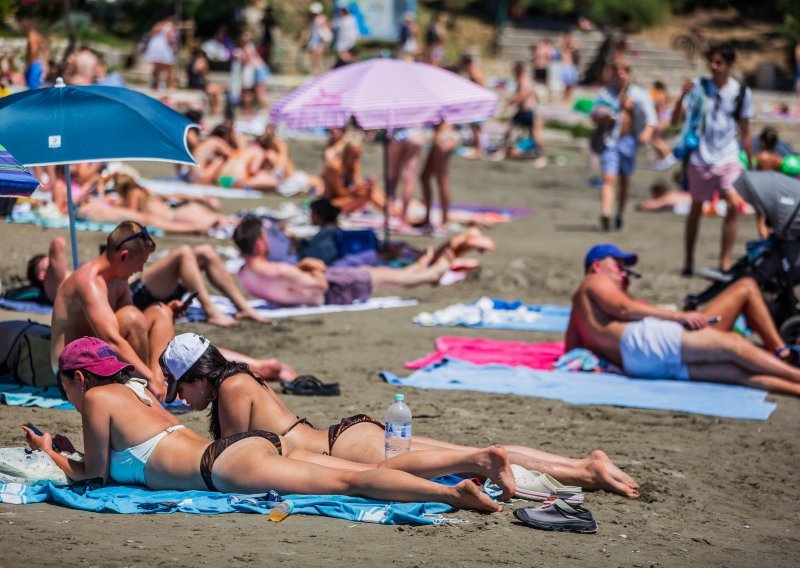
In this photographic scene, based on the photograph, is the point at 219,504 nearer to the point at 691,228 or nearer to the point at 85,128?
the point at 85,128

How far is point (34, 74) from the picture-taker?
13055 millimetres

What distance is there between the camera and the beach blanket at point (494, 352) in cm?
851

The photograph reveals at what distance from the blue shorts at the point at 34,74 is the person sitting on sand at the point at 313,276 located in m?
4.20

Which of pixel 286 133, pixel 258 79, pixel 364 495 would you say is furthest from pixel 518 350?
pixel 258 79

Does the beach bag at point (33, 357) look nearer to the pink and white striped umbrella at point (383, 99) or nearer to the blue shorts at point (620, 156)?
the pink and white striped umbrella at point (383, 99)

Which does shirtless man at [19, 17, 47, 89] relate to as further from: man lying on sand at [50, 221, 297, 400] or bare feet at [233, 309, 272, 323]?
man lying on sand at [50, 221, 297, 400]

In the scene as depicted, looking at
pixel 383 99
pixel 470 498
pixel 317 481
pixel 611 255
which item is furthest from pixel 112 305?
pixel 383 99

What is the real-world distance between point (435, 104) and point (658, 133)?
1116cm

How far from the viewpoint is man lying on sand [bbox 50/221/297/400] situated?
644 centimetres

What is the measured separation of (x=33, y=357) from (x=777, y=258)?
4.97 metres

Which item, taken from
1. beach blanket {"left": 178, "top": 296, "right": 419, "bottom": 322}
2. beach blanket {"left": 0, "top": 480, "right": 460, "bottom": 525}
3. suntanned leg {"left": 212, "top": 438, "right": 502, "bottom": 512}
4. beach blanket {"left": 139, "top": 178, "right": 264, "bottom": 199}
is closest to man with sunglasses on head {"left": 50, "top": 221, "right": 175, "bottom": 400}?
beach blanket {"left": 0, "top": 480, "right": 460, "bottom": 525}

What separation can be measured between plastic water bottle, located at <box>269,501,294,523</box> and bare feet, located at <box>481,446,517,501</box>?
828 millimetres

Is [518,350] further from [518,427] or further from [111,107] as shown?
[111,107]

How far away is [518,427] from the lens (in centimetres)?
697
